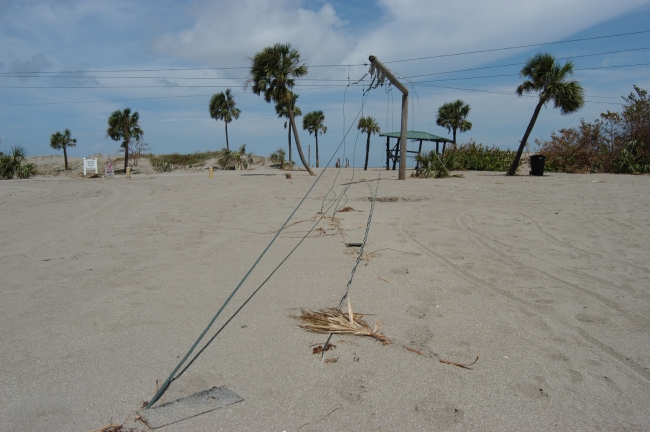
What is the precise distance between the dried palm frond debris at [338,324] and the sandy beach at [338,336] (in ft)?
0.37

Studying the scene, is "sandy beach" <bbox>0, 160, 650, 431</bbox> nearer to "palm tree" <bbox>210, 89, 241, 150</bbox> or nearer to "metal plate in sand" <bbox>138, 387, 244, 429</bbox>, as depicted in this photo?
"metal plate in sand" <bbox>138, 387, 244, 429</bbox>

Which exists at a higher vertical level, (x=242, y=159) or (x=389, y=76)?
(x=389, y=76)

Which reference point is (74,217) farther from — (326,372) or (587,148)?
(587,148)

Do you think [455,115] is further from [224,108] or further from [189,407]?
[189,407]

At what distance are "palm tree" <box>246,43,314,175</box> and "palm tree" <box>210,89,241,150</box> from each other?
2373 cm

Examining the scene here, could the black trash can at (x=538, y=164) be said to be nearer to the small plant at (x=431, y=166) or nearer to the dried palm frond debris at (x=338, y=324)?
the small plant at (x=431, y=166)

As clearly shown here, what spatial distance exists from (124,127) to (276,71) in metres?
24.0

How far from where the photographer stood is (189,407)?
9.87ft

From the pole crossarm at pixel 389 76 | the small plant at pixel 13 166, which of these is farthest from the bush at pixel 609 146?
the small plant at pixel 13 166

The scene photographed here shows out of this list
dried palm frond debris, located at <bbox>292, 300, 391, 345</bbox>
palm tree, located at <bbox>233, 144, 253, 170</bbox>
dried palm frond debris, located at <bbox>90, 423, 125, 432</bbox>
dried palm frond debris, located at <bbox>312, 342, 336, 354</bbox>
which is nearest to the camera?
dried palm frond debris, located at <bbox>90, 423, 125, 432</bbox>

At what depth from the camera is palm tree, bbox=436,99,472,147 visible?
48.3 meters

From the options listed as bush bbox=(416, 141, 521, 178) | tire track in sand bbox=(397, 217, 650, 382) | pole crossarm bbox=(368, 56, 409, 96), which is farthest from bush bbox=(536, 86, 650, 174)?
tire track in sand bbox=(397, 217, 650, 382)

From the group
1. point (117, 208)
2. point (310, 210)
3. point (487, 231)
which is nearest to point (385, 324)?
point (487, 231)

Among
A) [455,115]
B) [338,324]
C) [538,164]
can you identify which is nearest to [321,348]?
[338,324]
